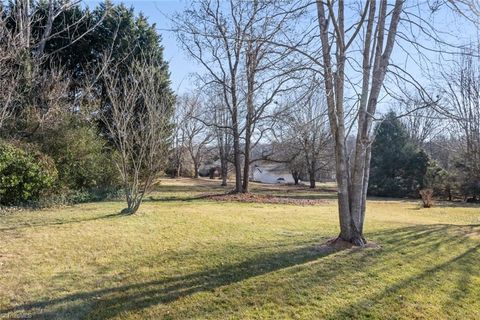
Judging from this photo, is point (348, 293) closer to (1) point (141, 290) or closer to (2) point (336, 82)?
(1) point (141, 290)

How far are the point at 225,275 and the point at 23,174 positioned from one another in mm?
8258

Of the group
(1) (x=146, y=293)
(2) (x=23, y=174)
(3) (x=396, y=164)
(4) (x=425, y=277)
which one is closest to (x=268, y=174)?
(3) (x=396, y=164)

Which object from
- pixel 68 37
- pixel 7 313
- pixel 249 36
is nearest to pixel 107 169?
pixel 68 37

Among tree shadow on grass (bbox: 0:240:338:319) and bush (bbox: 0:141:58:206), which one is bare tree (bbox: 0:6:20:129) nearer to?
bush (bbox: 0:141:58:206)

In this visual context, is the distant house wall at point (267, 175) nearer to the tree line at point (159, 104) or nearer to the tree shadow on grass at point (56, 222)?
the tree line at point (159, 104)

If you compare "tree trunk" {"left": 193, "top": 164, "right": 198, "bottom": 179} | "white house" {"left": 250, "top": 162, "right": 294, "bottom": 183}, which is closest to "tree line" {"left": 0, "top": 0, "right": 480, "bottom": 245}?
"tree trunk" {"left": 193, "top": 164, "right": 198, "bottom": 179}

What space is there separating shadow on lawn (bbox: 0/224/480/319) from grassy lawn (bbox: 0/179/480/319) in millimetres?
13

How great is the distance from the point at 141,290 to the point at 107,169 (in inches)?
433

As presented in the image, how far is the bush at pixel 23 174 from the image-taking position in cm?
969

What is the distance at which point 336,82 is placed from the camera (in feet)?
18.6

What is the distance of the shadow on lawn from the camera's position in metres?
3.56

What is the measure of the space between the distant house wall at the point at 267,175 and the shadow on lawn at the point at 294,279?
46867 millimetres

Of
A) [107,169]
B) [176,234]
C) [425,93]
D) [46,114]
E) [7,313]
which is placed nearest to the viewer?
[7,313]

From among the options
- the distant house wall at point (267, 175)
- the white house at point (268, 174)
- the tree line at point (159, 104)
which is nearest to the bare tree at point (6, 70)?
the tree line at point (159, 104)
